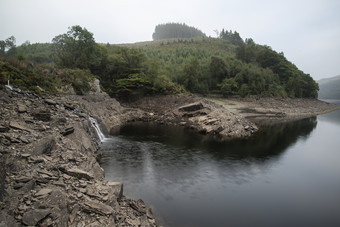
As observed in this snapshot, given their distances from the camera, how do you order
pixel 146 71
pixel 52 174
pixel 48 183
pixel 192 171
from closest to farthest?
pixel 48 183 → pixel 52 174 → pixel 192 171 → pixel 146 71

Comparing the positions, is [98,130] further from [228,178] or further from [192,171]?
[228,178]

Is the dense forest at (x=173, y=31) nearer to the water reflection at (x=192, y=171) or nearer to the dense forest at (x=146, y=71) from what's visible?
the dense forest at (x=146, y=71)

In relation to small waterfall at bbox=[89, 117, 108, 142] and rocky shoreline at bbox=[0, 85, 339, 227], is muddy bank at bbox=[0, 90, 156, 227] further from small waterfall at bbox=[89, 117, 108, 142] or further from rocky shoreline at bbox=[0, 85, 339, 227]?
small waterfall at bbox=[89, 117, 108, 142]

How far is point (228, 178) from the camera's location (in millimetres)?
A: 18234

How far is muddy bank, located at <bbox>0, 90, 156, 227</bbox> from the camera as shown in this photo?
26.2 ft

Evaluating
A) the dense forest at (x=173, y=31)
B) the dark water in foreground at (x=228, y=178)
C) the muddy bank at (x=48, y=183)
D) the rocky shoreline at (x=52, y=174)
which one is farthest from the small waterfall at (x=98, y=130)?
the dense forest at (x=173, y=31)

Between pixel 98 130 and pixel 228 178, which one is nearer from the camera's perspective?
pixel 228 178

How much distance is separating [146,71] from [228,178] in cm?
3876

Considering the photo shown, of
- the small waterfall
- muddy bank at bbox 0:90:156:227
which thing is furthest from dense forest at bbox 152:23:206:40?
muddy bank at bbox 0:90:156:227

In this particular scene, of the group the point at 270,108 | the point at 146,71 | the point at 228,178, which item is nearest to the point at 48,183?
the point at 228,178

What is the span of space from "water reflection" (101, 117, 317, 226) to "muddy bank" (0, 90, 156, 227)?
268 cm

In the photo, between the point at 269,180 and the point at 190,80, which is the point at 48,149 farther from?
the point at 190,80

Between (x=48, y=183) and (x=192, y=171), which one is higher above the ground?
(x=48, y=183)

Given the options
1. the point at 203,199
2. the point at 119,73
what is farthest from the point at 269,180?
the point at 119,73
